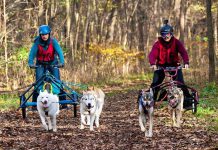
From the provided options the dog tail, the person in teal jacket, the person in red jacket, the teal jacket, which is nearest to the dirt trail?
the dog tail

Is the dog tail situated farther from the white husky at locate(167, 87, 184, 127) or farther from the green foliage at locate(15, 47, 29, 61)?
the green foliage at locate(15, 47, 29, 61)

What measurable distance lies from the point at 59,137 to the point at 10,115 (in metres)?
4.81

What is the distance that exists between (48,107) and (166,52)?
299 cm

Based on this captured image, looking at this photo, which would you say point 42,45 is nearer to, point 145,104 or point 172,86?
point 172,86

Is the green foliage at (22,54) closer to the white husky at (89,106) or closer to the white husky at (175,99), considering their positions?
the white husky at (89,106)

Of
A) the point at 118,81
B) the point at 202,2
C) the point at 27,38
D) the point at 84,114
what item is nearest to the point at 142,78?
the point at 118,81

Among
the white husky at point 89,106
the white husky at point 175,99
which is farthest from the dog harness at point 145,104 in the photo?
the white husky at point 89,106

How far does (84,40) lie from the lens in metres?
35.4

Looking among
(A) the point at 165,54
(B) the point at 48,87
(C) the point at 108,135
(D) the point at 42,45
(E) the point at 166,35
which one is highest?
(E) the point at 166,35

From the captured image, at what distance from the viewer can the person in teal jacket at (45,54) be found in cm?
1346

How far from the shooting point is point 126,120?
561 inches

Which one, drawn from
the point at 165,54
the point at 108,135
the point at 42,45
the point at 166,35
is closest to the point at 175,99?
the point at 165,54

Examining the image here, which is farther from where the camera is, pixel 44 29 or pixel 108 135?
pixel 44 29

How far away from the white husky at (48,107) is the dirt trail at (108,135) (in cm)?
21
